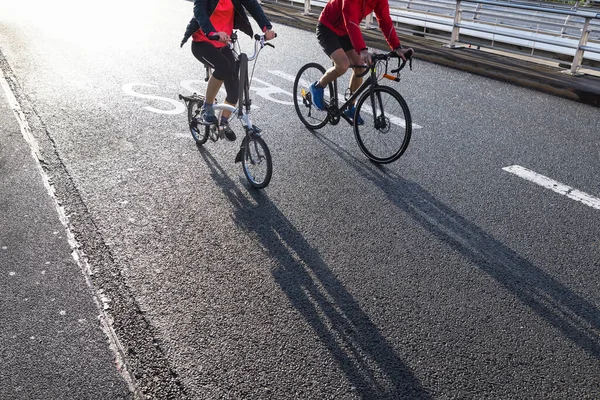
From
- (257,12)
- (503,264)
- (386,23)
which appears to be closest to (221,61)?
(257,12)

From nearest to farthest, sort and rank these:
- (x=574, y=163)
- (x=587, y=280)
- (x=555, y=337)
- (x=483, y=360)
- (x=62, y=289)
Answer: (x=483, y=360) → (x=555, y=337) → (x=62, y=289) → (x=587, y=280) → (x=574, y=163)

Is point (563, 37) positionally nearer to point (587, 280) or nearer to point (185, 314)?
point (587, 280)

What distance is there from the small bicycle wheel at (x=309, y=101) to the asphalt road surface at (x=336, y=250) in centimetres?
15

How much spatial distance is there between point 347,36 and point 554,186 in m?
2.68

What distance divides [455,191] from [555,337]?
222cm

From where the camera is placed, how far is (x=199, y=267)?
161 inches

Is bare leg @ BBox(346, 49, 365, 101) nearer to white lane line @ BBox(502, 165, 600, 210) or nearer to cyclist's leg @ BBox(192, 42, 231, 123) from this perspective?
cyclist's leg @ BBox(192, 42, 231, 123)

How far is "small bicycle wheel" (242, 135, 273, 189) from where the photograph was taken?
17.3 feet

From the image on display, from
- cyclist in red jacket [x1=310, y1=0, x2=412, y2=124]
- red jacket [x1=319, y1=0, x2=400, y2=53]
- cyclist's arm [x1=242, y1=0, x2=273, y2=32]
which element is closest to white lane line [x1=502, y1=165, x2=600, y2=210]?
cyclist in red jacket [x1=310, y1=0, x2=412, y2=124]

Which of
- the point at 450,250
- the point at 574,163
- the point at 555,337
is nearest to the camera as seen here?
the point at 555,337

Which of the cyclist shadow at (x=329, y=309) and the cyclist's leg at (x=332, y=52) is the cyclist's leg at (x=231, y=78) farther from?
the cyclist's leg at (x=332, y=52)

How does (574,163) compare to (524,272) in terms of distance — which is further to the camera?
(574,163)

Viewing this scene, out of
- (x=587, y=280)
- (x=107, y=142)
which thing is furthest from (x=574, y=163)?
(x=107, y=142)

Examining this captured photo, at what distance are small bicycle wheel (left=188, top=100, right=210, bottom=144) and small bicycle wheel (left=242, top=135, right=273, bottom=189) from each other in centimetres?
90
